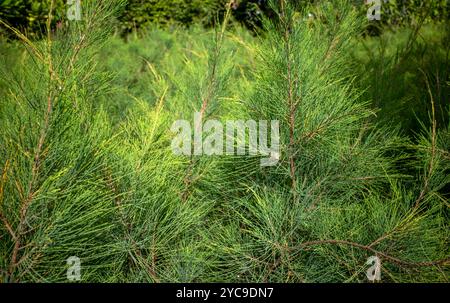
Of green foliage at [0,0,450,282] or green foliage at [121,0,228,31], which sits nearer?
green foliage at [0,0,450,282]

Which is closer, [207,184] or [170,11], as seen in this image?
[207,184]

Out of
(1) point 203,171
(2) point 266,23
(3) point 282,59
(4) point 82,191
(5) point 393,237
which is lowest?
(5) point 393,237

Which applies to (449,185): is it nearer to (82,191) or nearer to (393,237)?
(393,237)

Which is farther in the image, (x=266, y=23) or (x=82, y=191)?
(x=266, y=23)

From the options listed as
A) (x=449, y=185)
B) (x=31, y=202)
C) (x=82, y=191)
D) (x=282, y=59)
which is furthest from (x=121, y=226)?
(x=449, y=185)

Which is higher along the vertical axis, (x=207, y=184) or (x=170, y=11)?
(x=170, y=11)

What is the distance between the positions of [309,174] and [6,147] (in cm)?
81

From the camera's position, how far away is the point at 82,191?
3.60 ft

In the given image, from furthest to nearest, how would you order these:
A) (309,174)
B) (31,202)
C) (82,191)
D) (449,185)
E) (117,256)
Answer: (449,185) < (309,174) < (117,256) < (82,191) < (31,202)

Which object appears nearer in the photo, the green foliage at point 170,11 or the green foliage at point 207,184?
the green foliage at point 207,184

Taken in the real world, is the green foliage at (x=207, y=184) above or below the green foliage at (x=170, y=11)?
below

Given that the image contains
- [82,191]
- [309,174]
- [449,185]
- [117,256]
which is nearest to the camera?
[82,191]

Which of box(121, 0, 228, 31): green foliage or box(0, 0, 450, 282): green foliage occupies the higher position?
box(121, 0, 228, 31): green foliage
